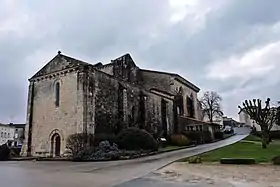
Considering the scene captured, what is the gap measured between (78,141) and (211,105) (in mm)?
47211

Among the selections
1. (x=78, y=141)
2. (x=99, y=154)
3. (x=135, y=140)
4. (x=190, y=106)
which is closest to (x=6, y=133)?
(x=190, y=106)

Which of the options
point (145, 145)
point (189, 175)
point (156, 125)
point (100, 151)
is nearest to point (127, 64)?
point (156, 125)

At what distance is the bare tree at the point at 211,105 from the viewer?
67.7m

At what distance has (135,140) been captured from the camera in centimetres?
2652

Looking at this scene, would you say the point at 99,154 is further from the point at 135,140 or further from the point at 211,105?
the point at 211,105

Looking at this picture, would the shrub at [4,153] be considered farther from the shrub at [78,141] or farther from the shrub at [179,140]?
the shrub at [179,140]

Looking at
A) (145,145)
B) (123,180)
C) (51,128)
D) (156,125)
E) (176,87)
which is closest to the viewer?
(123,180)

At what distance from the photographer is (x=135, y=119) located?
34.4m

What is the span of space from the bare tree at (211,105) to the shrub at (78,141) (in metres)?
45.4

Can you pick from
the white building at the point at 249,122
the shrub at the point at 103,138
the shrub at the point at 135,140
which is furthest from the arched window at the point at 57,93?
the white building at the point at 249,122

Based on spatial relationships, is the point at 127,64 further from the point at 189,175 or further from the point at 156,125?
the point at 189,175

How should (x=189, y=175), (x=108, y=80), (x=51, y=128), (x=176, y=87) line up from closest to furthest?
(x=189, y=175), (x=51, y=128), (x=108, y=80), (x=176, y=87)

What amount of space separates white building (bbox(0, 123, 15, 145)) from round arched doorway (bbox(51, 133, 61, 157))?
199 ft

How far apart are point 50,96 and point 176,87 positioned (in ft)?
79.2
